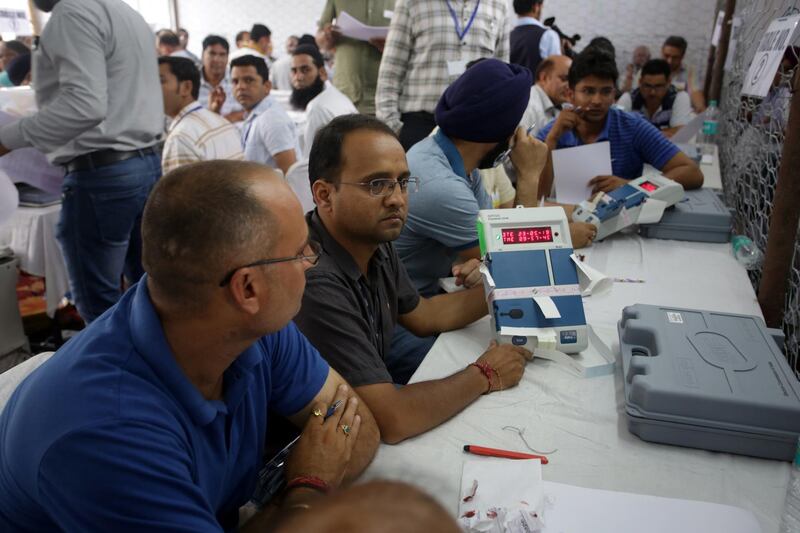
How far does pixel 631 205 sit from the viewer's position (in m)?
2.12

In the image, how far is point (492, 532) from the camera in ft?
2.81

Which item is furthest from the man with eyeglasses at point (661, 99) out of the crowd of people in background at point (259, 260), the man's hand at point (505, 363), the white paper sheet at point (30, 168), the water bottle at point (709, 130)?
the white paper sheet at point (30, 168)

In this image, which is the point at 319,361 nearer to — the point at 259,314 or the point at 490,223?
the point at 259,314

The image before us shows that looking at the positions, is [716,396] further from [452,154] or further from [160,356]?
[452,154]

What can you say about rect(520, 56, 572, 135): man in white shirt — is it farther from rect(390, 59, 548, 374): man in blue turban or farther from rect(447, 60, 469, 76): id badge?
rect(390, 59, 548, 374): man in blue turban

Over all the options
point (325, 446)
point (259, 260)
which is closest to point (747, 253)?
point (325, 446)

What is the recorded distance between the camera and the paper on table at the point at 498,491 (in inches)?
34.5

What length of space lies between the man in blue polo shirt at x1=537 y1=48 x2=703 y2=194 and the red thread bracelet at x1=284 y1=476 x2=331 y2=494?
211 cm

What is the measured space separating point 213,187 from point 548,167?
2212mm

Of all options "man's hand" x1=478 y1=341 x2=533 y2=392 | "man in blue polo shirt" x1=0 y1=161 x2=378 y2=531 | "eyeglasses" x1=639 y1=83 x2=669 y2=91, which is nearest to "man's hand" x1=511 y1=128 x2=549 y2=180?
"man's hand" x1=478 y1=341 x2=533 y2=392

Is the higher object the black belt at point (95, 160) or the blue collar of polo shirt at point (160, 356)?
the black belt at point (95, 160)

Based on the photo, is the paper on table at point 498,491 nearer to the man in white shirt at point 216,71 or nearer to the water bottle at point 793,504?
the water bottle at point 793,504

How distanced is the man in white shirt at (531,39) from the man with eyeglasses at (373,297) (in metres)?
2.84

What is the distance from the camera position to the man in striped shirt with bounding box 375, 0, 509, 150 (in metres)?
3.02
